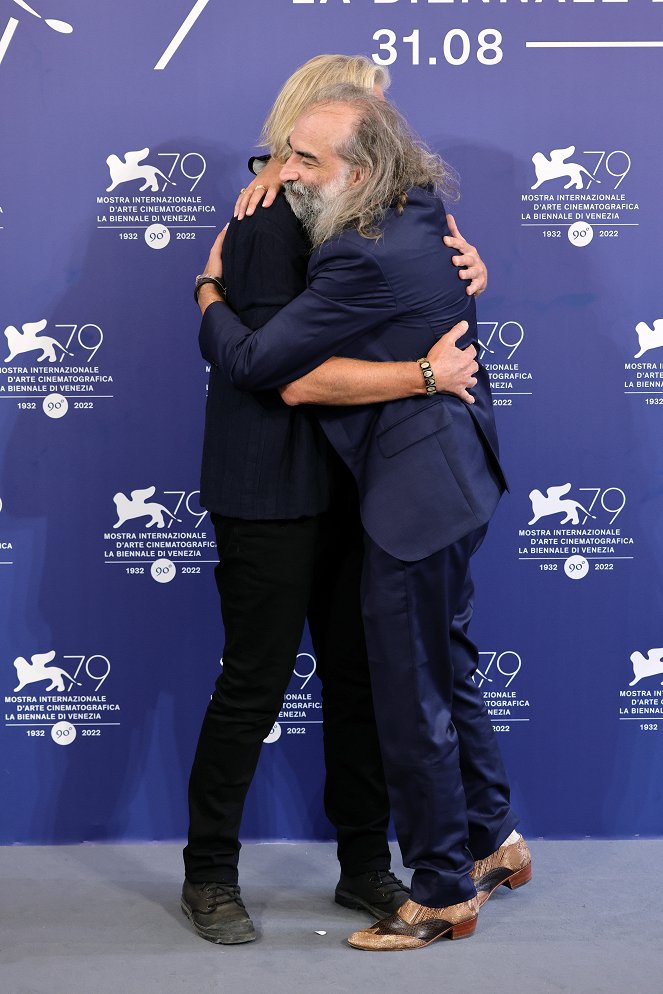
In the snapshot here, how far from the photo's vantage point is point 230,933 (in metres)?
2.55

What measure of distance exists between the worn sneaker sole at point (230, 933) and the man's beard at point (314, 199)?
4.93 feet

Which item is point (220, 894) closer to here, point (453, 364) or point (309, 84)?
point (453, 364)

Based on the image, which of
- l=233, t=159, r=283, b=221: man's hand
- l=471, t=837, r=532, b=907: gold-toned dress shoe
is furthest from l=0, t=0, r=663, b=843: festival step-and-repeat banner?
l=233, t=159, r=283, b=221: man's hand

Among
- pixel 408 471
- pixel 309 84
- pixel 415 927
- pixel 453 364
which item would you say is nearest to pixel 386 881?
pixel 415 927

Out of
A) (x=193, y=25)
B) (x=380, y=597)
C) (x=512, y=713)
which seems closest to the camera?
(x=380, y=597)

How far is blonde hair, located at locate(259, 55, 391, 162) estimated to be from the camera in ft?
8.26

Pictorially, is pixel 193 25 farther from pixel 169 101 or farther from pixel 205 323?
pixel 205 323

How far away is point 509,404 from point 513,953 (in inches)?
53.2

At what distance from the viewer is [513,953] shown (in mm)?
2496

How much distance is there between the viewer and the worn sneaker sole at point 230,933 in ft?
8.34

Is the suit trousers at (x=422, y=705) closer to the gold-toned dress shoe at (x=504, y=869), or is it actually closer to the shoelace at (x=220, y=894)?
the gold-toned dress shoe at (x=504, y=869)

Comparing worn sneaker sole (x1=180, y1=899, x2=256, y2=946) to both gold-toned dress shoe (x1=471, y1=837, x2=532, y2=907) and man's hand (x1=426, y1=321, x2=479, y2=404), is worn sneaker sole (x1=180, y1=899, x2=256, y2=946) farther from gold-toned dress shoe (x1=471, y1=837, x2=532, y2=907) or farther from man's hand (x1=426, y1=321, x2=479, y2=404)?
man's hand (x1=426, y1=321, x2=479, y2=404)

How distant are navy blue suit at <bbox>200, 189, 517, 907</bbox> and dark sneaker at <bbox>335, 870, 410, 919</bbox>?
134 millimetres

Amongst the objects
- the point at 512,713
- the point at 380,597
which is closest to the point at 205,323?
the point at 380,597
